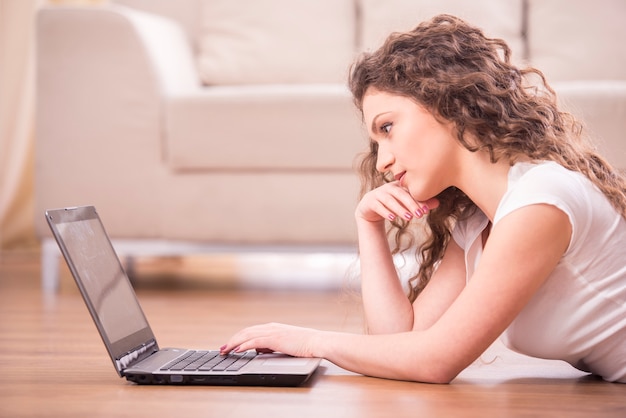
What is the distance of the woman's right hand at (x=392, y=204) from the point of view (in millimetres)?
1364

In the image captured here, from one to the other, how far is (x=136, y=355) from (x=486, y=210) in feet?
1.81

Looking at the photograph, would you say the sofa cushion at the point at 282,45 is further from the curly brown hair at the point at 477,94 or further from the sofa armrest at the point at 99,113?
the curly brown hair at the point at 477,94

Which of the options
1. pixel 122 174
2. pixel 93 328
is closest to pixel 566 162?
pixel 93 328

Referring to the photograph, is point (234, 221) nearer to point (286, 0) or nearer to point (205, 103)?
point (205, 103)

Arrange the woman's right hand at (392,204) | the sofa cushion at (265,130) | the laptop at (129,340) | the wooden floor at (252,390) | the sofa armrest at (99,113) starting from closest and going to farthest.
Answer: the wooden floor at (252,390)
the laptop at (129,340)
the woman's right hand at (392,204)
the sofa cushion at (265,130)
the sofa armrest at (99,113)

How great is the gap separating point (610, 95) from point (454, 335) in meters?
1.48

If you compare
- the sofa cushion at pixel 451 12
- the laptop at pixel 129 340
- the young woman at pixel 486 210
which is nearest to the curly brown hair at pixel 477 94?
the young woman at pixel 486 210

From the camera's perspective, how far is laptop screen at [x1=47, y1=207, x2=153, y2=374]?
4.09ft

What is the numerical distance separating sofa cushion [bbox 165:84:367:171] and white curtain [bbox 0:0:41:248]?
5.56 feet

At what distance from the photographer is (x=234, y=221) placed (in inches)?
103

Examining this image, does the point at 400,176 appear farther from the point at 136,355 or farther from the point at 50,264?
the point at 50,264

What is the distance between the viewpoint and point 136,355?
134cm

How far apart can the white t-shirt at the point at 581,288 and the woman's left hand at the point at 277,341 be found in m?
0.29

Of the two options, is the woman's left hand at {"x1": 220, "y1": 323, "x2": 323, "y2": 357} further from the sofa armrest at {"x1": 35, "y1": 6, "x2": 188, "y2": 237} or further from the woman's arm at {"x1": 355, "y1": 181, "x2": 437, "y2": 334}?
the sofa armrest at {"x1": 35, "y1": 6, "x2": 188, "y2": 237}
